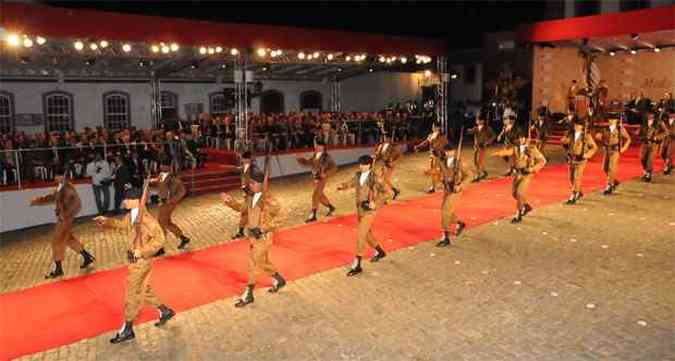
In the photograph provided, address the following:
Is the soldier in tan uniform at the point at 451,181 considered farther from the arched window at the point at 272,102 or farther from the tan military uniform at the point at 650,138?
the arched window at the point at 272,102

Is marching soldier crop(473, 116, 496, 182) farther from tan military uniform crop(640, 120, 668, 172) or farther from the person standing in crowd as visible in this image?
the person standing in crowd

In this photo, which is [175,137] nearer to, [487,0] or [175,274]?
[175,274]

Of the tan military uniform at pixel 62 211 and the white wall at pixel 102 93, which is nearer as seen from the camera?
the tan military uniform at pixel 62 211

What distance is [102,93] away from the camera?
24.0 m

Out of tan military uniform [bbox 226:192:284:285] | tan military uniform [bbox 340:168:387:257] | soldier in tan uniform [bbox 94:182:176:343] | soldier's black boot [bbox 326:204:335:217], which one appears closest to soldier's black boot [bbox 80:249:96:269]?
soldier in tan uniform [bbox 94:182:176:343]

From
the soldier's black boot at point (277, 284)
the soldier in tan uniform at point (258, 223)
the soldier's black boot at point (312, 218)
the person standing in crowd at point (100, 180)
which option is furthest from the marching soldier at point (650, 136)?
the person standing in crowd at point (100, 180)

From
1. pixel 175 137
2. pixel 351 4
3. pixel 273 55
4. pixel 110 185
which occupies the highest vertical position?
pixel 351 4

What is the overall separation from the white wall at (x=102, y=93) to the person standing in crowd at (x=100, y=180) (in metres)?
9.70

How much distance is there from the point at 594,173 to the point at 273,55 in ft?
36.5

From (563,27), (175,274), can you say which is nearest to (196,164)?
(175,274)

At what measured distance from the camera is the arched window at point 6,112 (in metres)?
21.6

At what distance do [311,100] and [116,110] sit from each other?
34.0 ft

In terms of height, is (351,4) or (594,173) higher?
(351,4)

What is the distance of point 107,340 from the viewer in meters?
6.94
